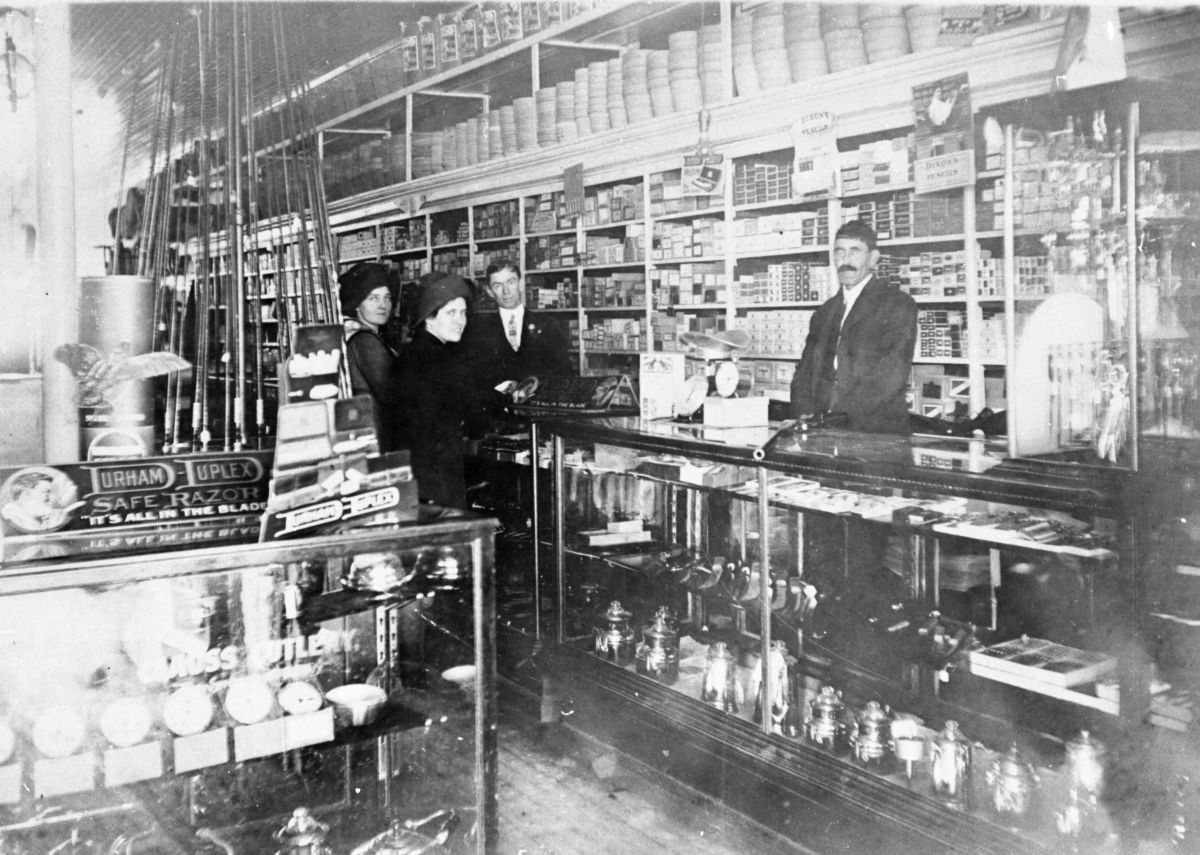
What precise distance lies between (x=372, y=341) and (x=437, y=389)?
0.32m

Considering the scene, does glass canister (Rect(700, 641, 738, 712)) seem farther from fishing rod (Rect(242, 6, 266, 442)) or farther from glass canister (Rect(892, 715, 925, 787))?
fishing rod (Rect(242, 6, 266, 442))

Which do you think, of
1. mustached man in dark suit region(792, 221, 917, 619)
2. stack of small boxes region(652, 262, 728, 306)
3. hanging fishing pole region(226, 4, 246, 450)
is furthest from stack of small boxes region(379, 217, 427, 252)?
hanging fishing pole region(226, 4, 246, 450)

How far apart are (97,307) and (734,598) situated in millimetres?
1968

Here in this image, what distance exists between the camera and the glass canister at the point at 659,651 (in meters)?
3.32

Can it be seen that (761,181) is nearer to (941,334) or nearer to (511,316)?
(941,334)

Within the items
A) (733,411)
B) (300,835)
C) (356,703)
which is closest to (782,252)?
(733,411)

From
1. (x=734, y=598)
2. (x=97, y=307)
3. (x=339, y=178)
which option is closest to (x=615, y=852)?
(x=734, y=598)

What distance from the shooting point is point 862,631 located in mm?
2873

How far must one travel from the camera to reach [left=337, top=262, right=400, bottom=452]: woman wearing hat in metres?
4.11

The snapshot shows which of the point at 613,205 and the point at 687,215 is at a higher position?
the point at 613,205

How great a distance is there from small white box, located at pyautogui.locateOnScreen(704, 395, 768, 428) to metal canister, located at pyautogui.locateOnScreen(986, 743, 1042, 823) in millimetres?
1228

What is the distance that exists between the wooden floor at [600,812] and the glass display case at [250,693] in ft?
2.64

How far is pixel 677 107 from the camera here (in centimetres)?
560

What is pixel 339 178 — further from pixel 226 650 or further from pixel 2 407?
pixel 226 650
